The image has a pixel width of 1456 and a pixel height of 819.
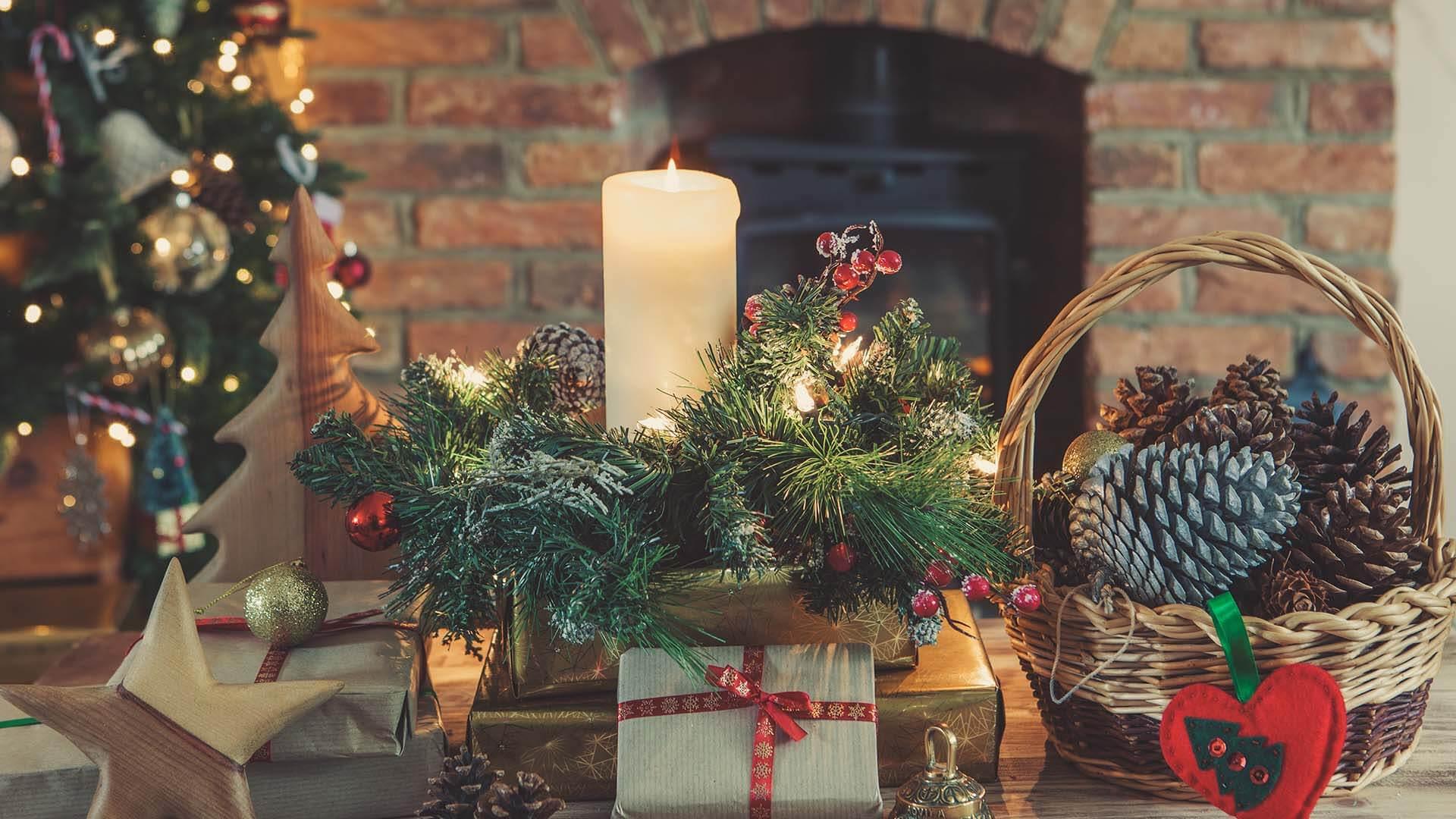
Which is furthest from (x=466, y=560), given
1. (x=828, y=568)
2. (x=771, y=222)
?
(x=771, y=222)

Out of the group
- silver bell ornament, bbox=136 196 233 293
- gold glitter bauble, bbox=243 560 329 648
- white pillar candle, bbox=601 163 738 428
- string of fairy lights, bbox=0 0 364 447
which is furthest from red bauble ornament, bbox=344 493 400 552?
silver bell ornament, bbox=136 196 233 293

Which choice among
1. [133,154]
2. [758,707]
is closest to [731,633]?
[758,707]

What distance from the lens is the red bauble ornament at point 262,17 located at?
1660 millimetres

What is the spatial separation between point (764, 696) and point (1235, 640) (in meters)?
0.25

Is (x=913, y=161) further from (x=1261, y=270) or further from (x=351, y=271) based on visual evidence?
(x=1261, y=270)

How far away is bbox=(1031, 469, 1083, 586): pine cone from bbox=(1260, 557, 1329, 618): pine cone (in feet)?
0.33

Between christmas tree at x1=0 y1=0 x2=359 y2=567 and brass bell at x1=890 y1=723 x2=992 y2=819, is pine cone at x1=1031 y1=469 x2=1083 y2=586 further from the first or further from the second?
christmas tree at x1=0 y1=0 x2=359 y2=567

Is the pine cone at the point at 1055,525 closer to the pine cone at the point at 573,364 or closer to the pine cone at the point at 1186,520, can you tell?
the pine cone at the point at 1186,520

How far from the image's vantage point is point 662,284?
2.38ft

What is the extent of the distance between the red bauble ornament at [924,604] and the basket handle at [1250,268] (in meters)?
0.08

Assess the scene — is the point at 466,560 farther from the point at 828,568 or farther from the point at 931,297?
the point at 931,297

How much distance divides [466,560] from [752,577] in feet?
0.52

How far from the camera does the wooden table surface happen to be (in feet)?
2.29

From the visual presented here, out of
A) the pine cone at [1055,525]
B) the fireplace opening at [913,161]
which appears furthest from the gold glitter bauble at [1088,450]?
the fireplace opening at [913,161]
